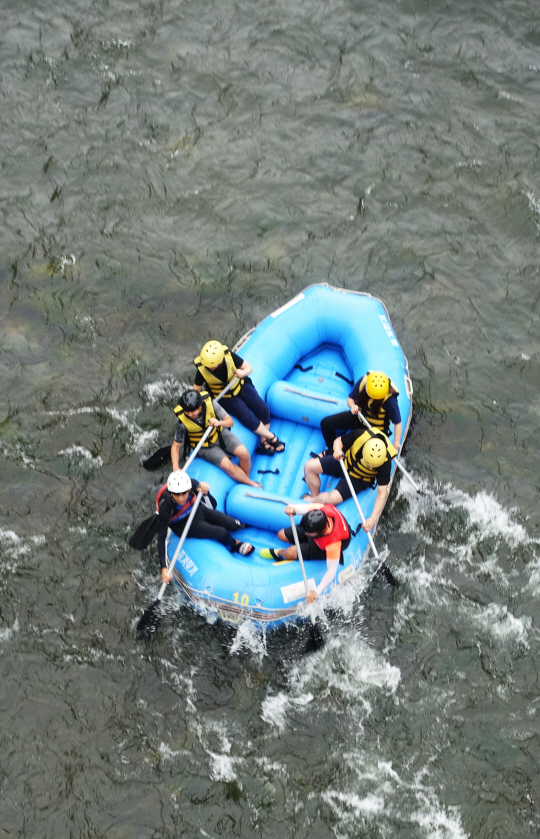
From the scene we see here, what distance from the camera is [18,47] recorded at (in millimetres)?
11891

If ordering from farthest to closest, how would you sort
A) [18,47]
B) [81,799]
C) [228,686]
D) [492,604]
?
[18,47] < [492,604] < [228,686] < [81,799]

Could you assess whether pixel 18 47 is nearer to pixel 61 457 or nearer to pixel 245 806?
pixel 61 457

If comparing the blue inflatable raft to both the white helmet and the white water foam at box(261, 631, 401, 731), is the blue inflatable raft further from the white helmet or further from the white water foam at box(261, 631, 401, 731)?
the white water foam at box(261, 631, 401, 731)

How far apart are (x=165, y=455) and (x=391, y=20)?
27.3 feet

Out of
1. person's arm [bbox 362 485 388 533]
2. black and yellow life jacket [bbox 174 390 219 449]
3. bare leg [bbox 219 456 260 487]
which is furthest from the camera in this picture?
bare leg [bbox 219 456 260 487]

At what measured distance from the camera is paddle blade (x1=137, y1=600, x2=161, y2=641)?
756cm

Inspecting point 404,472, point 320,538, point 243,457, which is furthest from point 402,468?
point 243,457

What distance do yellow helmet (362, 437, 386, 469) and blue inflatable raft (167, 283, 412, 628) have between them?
50cm

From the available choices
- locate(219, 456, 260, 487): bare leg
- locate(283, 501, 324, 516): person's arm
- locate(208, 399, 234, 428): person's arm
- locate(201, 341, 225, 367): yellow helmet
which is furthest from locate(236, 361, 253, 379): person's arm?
locate(283, 501, 324, 516): person's arm

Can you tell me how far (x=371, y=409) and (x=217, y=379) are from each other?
5.28 feet

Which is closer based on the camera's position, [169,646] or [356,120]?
[169,646]

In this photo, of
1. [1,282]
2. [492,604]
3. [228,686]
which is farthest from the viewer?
[1,282]

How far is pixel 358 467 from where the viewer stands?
24.5 ft

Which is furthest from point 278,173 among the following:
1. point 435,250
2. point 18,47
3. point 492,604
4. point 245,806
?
point 245,806
